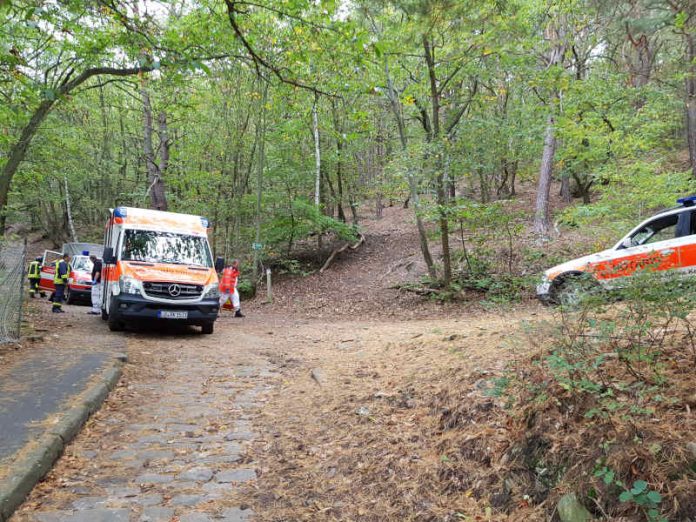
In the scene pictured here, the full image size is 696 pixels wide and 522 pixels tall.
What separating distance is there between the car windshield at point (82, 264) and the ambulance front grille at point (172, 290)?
10989 millimetres

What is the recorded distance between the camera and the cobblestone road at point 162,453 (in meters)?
3.23

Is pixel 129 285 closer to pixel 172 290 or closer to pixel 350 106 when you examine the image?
pixel 172 290

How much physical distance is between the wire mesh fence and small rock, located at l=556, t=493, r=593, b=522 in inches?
327

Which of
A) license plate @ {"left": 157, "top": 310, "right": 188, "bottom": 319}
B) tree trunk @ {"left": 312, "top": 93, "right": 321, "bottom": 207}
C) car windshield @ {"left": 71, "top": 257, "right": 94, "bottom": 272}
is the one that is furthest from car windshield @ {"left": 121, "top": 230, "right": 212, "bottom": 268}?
tree trunk @ {"left": 312, "top": 93, "right": 321, "bottom": 207}

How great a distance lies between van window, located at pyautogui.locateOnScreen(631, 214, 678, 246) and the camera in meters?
8.19

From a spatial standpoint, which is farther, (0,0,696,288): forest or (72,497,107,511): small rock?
(0,0,696,288): forest

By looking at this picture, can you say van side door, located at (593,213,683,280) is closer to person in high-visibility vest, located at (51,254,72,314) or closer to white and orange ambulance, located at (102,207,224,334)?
white and orange ambulance, located at (102,207,224,334)

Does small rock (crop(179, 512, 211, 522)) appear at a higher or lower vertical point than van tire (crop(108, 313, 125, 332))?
lower

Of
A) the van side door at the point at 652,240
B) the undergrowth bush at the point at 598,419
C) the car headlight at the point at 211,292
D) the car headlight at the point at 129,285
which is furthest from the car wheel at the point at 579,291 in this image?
the car headlight at the point at 129,285

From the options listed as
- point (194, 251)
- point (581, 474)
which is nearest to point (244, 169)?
point (194, 251)

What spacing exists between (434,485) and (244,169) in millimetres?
21757

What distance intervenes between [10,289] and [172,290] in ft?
8.94

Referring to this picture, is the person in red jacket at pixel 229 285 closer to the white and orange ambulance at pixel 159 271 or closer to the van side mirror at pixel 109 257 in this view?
the white and orange ambulance at pixel 159 271

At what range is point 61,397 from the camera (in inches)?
A: 201
